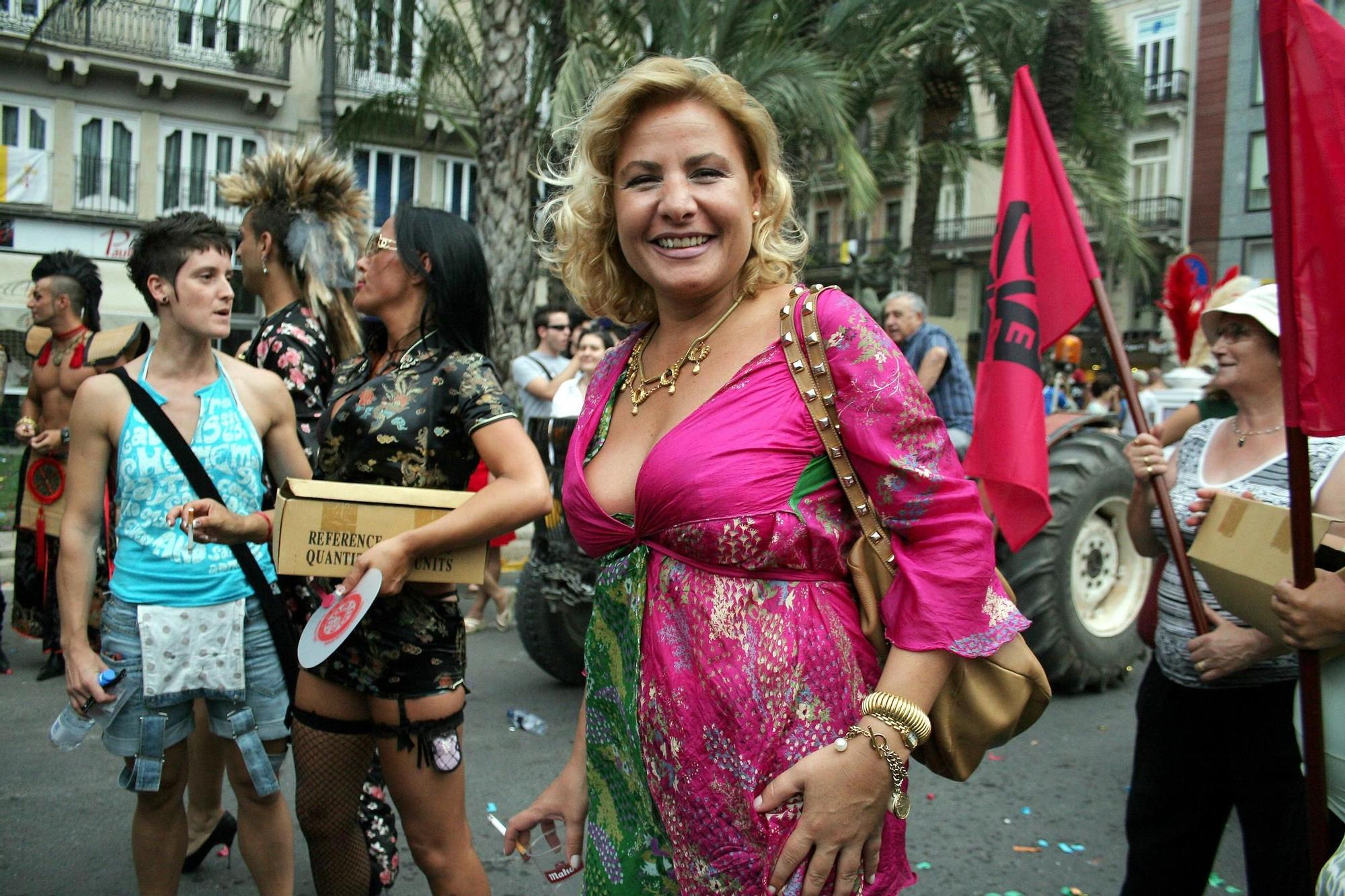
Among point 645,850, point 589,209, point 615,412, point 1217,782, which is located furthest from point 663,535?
point 1217,782

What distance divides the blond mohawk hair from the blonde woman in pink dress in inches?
78.6

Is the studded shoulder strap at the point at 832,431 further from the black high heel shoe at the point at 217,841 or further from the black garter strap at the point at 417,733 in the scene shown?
the black high heel shoe at the point at 217,841

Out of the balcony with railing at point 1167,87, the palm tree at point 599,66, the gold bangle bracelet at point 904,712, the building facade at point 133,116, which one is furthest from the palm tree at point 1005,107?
the gold bangle bracelet at point 904,712

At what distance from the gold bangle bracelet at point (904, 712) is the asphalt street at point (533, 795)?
2280mm

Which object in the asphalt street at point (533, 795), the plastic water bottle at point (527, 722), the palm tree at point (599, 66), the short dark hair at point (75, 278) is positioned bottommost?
the asphalt street at point (533, 795)

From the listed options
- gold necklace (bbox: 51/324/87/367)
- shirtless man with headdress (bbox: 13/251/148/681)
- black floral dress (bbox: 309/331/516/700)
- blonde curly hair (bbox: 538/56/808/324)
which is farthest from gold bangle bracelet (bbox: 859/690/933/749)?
gold necklace (bbox: 51/324/87/367)

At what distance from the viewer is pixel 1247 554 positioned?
2402mm

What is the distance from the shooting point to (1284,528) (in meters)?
2.33

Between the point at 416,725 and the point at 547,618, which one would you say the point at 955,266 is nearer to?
the point at 547,618

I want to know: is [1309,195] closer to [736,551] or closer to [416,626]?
[736,551]

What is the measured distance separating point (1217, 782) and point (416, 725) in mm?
2022

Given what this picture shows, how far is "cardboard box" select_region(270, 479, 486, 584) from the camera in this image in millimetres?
2404

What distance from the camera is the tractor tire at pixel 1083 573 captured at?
5422 mm

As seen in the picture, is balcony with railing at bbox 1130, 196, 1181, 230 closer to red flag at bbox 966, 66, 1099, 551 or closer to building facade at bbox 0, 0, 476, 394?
building facade at bbox 0, 0, 476, 394
